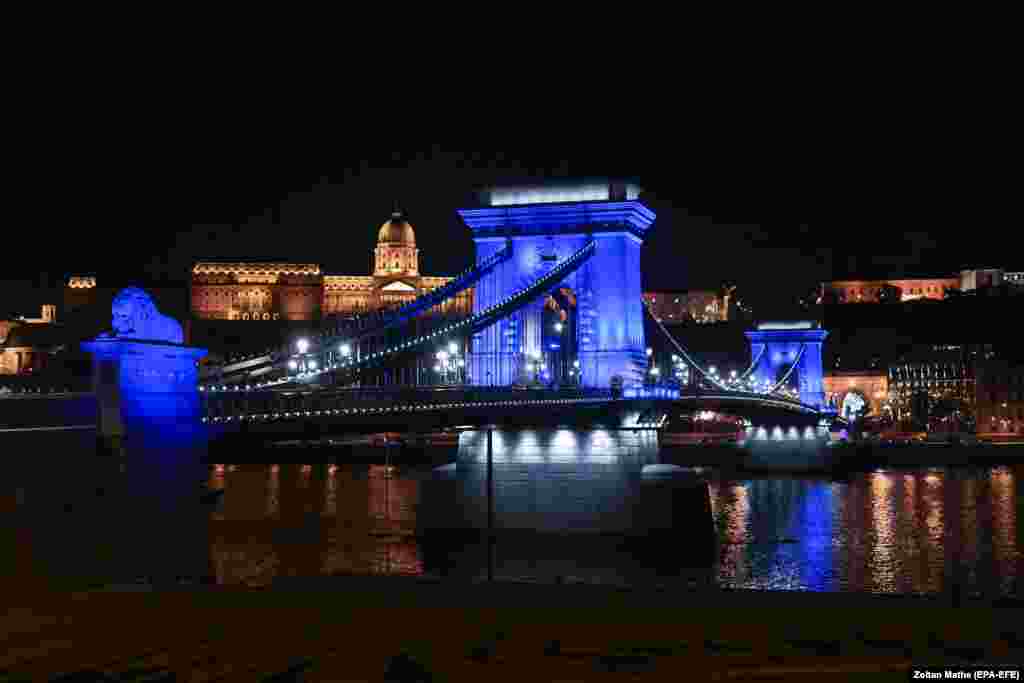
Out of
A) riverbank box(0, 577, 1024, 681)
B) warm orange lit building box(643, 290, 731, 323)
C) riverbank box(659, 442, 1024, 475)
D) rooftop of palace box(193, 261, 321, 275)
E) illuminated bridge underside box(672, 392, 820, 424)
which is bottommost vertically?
riverbank box(659, 442, 1024, 475)

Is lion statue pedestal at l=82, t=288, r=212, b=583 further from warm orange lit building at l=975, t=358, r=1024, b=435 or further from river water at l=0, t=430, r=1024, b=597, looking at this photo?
warm orange lit building at l=975, t=358, r=1024, b=435

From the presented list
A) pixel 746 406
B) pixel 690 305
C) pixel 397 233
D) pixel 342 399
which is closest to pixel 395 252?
pixel 397 233

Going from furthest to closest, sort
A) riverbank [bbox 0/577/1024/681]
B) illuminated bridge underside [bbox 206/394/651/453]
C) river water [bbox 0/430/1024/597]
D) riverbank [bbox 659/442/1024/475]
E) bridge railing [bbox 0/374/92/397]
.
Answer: riverbank [bbox 659/442/1024/475]
bridge railing [bbox 0/374/92/397]
illuminated bridge underside [bbox 206/394/651/453]
river water [bbox 0/430/1024/597]
riverbank [bbox 0/577/1024/681]

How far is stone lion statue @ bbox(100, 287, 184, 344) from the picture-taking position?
49.6 ft

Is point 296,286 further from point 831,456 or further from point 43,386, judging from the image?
point 831,456

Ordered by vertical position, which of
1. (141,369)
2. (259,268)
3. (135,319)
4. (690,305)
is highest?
(259,268)

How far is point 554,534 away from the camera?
18062 millimetres

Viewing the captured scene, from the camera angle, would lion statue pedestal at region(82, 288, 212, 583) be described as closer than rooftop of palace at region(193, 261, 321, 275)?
Yes

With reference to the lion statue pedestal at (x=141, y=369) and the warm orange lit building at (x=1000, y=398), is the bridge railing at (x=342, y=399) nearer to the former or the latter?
the lion statue pedestal at (x=141, y=369)

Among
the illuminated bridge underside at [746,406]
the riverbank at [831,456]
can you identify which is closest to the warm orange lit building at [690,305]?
the illuminated bridge underside at [746,406]

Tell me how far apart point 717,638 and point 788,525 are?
77.9 feet

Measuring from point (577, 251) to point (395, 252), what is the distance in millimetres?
131607

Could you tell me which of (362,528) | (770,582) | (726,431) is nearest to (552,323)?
(362,528)

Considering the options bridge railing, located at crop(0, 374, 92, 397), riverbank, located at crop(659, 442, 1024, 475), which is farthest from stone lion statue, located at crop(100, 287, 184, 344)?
riverbank, located at crop(659, 442, 1024, 475)
